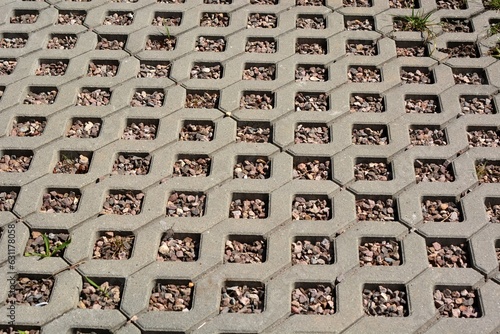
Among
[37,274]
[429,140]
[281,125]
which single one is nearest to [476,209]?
[429,140]

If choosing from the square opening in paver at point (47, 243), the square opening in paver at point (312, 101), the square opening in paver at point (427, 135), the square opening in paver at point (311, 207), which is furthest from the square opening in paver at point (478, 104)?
the square opening in paver at point (47, 243)

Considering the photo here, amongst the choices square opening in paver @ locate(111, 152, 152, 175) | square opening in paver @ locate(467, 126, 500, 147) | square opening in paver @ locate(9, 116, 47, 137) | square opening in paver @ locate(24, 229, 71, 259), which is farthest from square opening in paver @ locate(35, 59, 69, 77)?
square opening in paver @ locate(467, 126, 500, 147)

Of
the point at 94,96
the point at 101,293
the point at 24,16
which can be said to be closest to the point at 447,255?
the point at 101,293

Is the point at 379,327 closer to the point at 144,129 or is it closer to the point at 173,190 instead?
the point at 173,190

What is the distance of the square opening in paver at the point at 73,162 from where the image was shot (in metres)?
4.09

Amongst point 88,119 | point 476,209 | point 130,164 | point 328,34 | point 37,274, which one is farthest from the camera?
point 328,34

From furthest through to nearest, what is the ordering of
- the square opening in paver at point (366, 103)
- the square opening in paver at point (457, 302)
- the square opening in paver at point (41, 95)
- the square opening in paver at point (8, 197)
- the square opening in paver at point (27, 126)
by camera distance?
the square opening in paver at point (41, 95)
the square opening in paver at point (366, 103)
the square opening in paver at point (27, 126)
the square opening in paver at point (8, 197)
the square opening in paver at point (457, 302)

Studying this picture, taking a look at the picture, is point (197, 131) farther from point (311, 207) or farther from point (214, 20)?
point (214, 20)

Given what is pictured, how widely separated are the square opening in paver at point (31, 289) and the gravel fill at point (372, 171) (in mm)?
1734

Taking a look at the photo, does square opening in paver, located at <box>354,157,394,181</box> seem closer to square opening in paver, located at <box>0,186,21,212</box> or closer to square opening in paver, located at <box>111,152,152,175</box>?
square opening in paver, located at <box>111,152,152,175</box>

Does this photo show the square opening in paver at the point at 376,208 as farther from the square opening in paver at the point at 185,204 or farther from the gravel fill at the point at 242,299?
the square opening in paver at the point at 185,204

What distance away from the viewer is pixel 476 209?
3.78 m

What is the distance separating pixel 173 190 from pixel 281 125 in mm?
813

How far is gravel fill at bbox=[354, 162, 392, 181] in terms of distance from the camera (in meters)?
4.00
